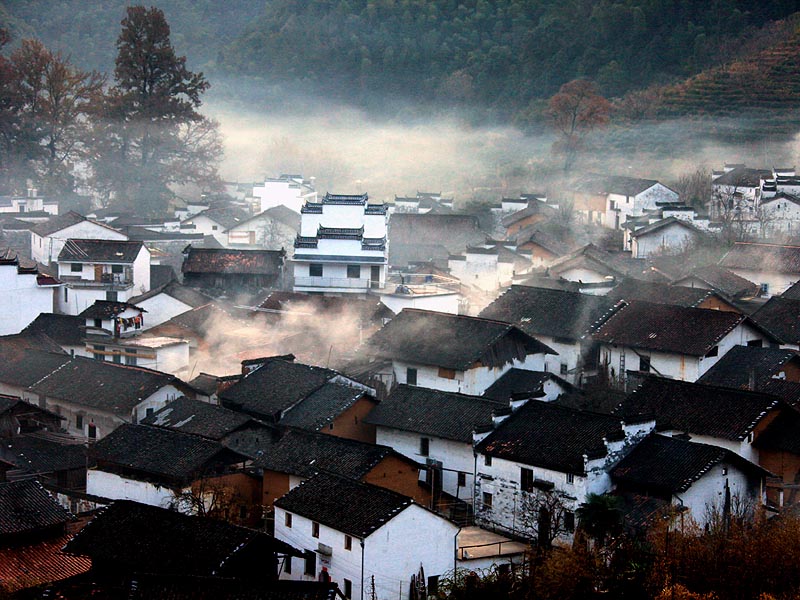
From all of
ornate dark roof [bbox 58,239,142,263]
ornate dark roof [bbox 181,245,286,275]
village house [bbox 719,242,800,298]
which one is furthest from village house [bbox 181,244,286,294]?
village house [bbox 719,242,800,298]

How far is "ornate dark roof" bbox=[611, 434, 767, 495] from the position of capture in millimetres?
16641

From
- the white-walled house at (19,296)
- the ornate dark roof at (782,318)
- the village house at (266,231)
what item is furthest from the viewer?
the village house at (266,231)

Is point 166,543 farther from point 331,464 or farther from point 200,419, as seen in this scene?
point 200,419

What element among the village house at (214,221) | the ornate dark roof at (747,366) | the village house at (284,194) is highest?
the ornate dark roof at (747,366)

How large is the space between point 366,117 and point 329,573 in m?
47.4

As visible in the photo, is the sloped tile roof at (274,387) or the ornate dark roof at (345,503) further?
the sloped tile roof at (274,387)

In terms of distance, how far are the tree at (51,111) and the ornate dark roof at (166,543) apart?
97.2 ft

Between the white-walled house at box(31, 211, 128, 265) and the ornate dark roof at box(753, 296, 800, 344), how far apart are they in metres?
16.0

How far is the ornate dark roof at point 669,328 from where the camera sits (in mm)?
22281

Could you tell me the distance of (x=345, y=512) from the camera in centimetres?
1550

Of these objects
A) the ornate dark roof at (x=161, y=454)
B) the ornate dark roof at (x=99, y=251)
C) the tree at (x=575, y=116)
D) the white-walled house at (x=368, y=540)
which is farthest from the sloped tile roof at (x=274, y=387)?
the tree at (x=575, y=116)

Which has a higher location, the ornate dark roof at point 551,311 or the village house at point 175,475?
the ornate dark roof at point 551,311

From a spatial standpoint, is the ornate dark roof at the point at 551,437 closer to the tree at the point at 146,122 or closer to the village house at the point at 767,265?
the village house at the point at 767,265

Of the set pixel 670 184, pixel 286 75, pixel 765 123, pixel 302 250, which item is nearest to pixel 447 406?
pixel 302 250
